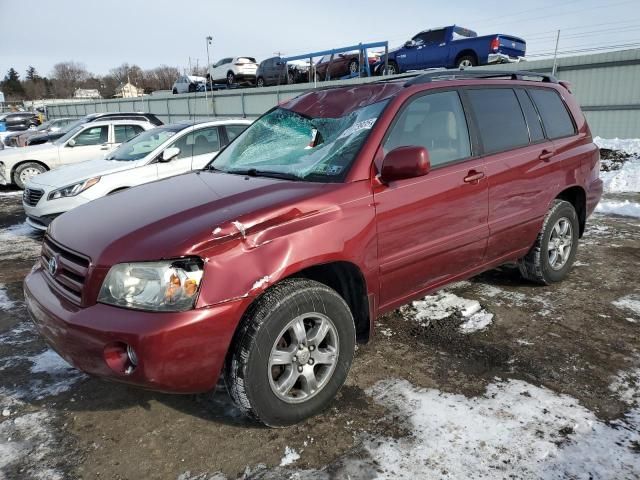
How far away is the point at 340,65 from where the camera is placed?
20.9 metres

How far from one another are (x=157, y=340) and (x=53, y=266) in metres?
1.03

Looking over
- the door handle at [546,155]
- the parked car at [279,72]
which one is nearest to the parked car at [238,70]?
the parked car at [279,72]

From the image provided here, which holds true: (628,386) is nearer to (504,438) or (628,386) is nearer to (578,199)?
(504,438)

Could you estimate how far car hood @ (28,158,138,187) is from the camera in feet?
22.4

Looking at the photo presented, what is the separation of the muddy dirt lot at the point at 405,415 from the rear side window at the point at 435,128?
135 centimetres

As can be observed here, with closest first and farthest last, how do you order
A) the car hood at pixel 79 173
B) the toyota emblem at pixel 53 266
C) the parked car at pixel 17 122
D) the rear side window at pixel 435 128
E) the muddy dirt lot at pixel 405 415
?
the muddy dirt lot at pixel 405 415 → the toyota emblem at pixel 53 266 → the rear side window at pixel 435 128 → the car hood at pixel 79 173 → the parked car at pixel 17 122

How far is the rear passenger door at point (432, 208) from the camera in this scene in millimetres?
3002

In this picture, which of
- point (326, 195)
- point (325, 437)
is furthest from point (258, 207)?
point (325, 437)

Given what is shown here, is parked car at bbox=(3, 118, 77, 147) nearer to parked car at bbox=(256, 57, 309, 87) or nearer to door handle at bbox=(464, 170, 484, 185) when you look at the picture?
parked car at bbox=(256, 57, 309, 87)

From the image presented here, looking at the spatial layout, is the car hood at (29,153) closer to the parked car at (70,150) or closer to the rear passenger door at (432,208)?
the parked car at (70,150)

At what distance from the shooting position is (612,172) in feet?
33.3

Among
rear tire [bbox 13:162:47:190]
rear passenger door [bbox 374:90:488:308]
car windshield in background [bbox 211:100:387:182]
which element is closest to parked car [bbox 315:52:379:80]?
rear tire [bbox 13:162:47:190]

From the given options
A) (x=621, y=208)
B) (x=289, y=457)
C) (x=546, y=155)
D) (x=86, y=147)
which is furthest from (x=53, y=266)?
(x=86, y=147)

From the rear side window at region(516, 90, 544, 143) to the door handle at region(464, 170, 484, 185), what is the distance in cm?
92
